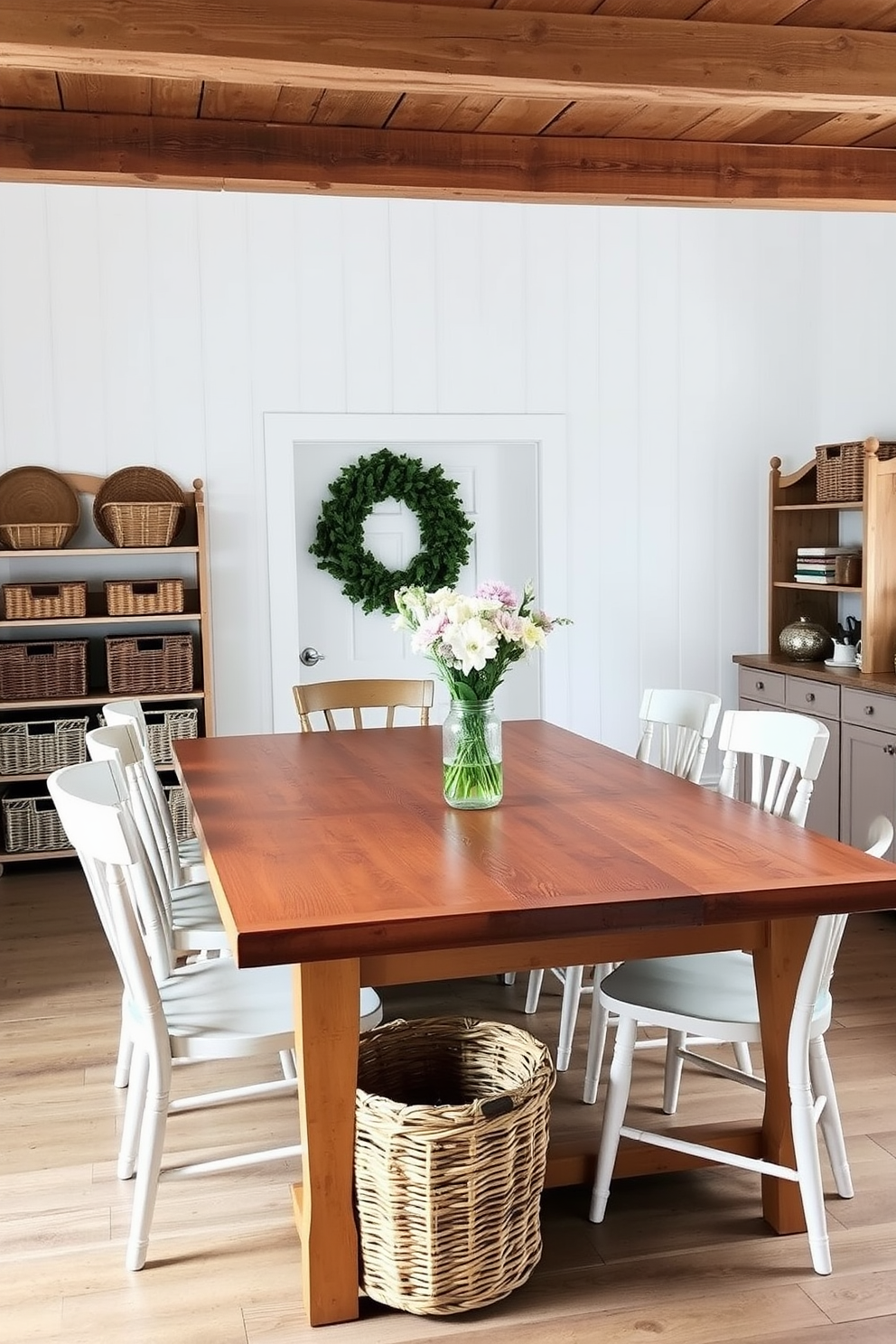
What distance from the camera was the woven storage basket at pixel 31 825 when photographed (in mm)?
5449

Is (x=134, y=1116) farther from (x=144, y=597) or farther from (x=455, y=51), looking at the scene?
(x=144, y=597)

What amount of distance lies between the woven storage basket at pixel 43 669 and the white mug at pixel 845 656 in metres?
3.25

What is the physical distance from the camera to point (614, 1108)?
8.49 feet

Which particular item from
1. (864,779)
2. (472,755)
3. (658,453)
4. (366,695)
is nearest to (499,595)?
(472,755)

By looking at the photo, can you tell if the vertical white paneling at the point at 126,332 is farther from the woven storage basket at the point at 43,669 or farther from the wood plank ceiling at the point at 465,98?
the wood plank ceiling at the point at 465,98

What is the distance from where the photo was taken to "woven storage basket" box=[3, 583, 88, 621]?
17.6 feet

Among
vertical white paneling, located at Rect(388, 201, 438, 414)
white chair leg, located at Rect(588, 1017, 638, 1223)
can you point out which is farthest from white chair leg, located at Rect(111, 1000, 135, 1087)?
vertical white paneling, located at Rect(388, 201, 438, 414)

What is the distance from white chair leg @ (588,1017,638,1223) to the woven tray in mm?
3540

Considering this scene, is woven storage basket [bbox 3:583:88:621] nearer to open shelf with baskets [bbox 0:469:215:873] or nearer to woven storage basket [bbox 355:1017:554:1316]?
open shelf with baskets [bbox 0:469:215:873]

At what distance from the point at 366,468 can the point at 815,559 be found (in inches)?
83.5

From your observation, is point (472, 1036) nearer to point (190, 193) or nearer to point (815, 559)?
point (815, 559)

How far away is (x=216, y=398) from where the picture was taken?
5.74 m

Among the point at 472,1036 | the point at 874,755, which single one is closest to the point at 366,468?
the point at 874,755

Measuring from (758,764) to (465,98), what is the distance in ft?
5.89
